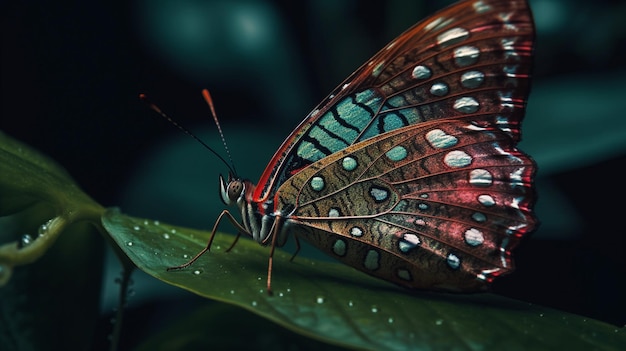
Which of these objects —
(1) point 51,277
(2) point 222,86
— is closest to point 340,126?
(1) point 51,277

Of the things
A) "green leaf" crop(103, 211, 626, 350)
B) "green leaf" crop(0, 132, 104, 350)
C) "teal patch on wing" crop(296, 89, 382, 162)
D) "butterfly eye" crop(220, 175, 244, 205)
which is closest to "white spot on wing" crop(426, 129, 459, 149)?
"teal patch on wing" crop(296, 89, 382, 162)

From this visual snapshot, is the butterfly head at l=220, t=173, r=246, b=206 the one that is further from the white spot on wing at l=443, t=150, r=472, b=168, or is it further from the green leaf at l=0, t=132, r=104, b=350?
the white spot on wing at l=443, t=150, r=472, b=168

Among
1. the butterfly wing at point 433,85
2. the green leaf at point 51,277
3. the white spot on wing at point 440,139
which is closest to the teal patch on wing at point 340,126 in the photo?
the butterfly wing at point 433,85

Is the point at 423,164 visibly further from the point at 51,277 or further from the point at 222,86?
the point at 222,86

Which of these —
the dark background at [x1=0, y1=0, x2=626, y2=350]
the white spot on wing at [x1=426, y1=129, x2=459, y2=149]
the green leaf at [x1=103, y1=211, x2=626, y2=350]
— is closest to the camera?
the green leaf at [x1=103, y1=211, x2=626, y2=350]

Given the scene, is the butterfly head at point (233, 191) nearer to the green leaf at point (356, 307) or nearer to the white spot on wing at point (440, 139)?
the green leaf at point (356, 307)

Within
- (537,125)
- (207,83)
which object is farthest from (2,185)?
(537,125)
